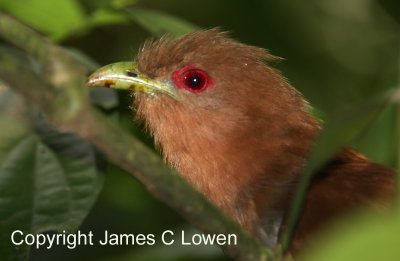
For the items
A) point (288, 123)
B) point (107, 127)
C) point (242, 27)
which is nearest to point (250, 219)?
point (288, 123)

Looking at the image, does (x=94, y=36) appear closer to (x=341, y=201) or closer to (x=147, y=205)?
(x=147, y=205)

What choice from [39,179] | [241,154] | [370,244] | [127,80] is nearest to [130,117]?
[127,80]

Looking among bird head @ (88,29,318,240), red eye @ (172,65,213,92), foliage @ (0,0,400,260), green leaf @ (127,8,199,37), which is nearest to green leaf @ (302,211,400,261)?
foliage @ (0,0,400,260)

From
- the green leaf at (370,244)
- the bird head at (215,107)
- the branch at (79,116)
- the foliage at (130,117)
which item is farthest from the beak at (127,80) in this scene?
the green leaf at (370,244)

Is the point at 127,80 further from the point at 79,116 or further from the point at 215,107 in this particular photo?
the point at 79,116

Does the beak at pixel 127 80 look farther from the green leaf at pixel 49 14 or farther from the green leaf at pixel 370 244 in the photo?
the green leaf at pixel 370 244

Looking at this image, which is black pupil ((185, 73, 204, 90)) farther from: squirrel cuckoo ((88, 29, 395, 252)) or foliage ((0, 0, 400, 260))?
foliage ((0, 0, 400, 260))
